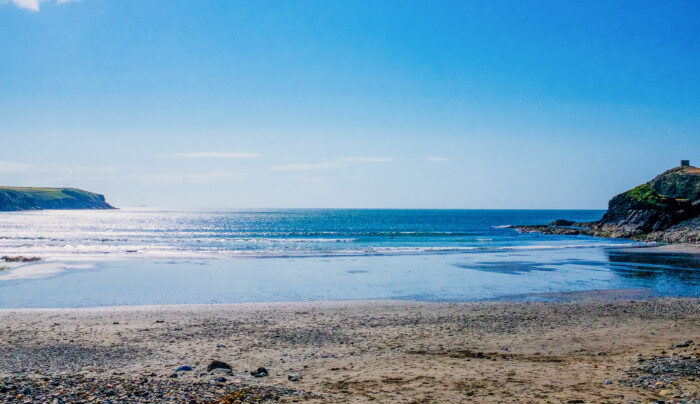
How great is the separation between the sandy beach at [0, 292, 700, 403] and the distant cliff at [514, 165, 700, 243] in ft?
168

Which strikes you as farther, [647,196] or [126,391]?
[647,196]

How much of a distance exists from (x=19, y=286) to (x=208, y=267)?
468 inches

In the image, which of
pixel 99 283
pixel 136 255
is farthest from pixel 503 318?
pixel 136 255

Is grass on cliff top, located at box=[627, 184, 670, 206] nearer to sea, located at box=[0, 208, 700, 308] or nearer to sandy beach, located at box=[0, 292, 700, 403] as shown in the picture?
sea, located at box=[0, 208, 700, 308]

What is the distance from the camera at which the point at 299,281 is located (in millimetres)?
26031

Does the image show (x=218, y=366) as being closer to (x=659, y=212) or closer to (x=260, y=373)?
(x=260, y=373)

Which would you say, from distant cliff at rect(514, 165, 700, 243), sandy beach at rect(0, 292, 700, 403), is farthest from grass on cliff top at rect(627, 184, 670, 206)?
sandy beach at rect(0, 292, 700, 403)

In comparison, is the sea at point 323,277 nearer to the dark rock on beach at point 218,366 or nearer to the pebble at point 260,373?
the dark rock on beach at point 218,366

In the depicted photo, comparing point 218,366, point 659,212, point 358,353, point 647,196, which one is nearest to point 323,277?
point 358,353

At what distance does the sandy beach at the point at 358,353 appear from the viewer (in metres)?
8.01

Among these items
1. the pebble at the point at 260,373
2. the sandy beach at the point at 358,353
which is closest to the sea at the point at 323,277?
the sandy beach at the point at 358,353

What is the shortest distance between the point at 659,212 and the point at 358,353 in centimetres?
6919

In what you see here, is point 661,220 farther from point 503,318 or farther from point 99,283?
point 99,283

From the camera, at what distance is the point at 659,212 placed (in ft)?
212
